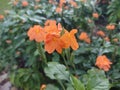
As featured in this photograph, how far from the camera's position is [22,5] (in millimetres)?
3053

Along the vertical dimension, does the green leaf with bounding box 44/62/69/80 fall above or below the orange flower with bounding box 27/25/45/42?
below

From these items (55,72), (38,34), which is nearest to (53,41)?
(38,34)

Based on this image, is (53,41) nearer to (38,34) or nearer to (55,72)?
(38,34)

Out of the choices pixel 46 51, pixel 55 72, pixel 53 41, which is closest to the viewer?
pixel 53 41

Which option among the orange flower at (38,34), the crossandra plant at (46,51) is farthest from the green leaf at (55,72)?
the crossandra plant at (46,51)

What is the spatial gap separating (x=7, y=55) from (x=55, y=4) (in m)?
0.77

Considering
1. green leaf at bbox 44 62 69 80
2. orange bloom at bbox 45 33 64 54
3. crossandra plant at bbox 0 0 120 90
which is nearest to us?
orange bloom at bbox 45 33 64 54

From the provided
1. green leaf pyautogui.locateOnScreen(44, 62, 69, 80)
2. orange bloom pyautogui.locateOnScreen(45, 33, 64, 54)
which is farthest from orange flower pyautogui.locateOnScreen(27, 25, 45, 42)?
green leaf pyautogui.locateOnScreen(44, 62, 69, 80)

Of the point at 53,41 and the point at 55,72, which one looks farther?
the point at 55,72

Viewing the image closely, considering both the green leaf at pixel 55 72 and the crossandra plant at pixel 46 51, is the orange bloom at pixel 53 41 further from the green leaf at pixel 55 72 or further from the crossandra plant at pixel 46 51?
the crossandra plant at pixel 46 51

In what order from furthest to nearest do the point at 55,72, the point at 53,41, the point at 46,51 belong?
the point at 46,51, the point at 55,72, the point at 53,41

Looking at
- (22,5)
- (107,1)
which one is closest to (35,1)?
(22,5)

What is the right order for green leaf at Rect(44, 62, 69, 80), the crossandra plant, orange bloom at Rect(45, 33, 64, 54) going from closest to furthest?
orange bloom at Rect(45, 33, 64, 54) → green leaf at Rect(44, 62, 69, 80) → the crossandra plant

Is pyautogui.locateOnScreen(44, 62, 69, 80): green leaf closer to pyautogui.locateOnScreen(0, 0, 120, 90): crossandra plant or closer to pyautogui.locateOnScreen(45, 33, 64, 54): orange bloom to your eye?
pyautogui.locateOnScreen(45, 33, 64, 54): orange bloom
